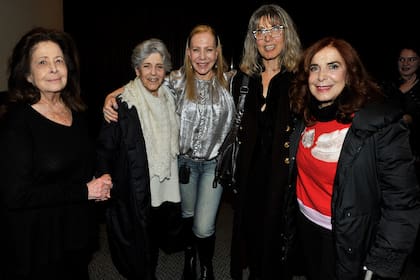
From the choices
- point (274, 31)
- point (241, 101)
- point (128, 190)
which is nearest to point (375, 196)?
point (241, 101)

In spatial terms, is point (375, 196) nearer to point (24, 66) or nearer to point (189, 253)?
point (189, 253)

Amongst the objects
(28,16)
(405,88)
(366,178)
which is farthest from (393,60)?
(28,16)

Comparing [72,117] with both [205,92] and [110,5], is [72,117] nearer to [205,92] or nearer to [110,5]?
[205,92]

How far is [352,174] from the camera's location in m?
1.41

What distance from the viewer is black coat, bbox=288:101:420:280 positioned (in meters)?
1.36

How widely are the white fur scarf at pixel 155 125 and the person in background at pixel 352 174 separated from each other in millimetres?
922

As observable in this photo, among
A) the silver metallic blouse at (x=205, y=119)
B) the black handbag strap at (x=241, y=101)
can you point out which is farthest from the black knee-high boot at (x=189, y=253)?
the black handbag strap at (x=241, y=101)

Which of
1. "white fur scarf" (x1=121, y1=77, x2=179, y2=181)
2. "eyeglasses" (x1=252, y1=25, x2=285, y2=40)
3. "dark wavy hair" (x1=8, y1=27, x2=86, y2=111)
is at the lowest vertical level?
"white fur scarf" (x1=121, y1=77, x2=179, y2=181)

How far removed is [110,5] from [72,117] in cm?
392

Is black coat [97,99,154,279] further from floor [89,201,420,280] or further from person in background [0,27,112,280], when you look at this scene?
floor [89,201,420,280]

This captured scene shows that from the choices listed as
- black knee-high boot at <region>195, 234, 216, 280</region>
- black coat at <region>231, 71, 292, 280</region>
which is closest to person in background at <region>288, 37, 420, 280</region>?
black coat at <region>231, 71, 292, 280</region>

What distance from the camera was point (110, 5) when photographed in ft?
16.4

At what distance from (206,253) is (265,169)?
0.90m

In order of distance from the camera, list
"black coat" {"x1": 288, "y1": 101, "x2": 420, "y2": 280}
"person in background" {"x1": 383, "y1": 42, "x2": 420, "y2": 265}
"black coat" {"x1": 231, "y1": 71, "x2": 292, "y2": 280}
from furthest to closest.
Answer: "person in background" {"x1": 383, "y1": 42, "x2": 420, "y2": 265}
"black coat" {"x1": 231, "y1": 71, "x2": 292, "y2": 280}
"black coat" {"x1": 288, "y1": 101, "x2": 420, "y2": 280}
